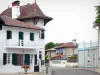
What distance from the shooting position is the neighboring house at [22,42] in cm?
4134

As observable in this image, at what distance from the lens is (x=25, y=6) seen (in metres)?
55.2

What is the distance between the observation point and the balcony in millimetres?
41688

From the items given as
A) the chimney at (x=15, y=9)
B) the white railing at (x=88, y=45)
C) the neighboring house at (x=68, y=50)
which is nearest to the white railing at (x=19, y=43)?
the chimney at (x=15, y=9)

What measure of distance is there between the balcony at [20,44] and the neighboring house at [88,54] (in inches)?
857

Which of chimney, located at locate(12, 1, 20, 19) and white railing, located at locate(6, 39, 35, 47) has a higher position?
chimney, located at locate(12, 1, 20, 19)

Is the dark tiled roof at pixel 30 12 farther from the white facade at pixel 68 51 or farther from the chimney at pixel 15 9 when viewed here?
the white facade at pixel 68 51

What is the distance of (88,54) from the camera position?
6800cm

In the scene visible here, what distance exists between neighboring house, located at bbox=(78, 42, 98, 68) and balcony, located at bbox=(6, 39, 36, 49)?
21.8m

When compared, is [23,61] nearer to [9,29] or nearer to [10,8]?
[9,29]

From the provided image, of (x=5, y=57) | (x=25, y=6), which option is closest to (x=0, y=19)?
(x=5, y=57)

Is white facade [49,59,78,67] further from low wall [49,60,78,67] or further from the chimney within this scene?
the chimney

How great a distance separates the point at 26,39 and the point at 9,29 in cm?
342

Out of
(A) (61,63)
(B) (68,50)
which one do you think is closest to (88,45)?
(A) (61,63)

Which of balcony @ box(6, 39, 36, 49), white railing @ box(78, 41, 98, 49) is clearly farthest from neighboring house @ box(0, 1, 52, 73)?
white railing @ box(78, 41, 98, 49)
